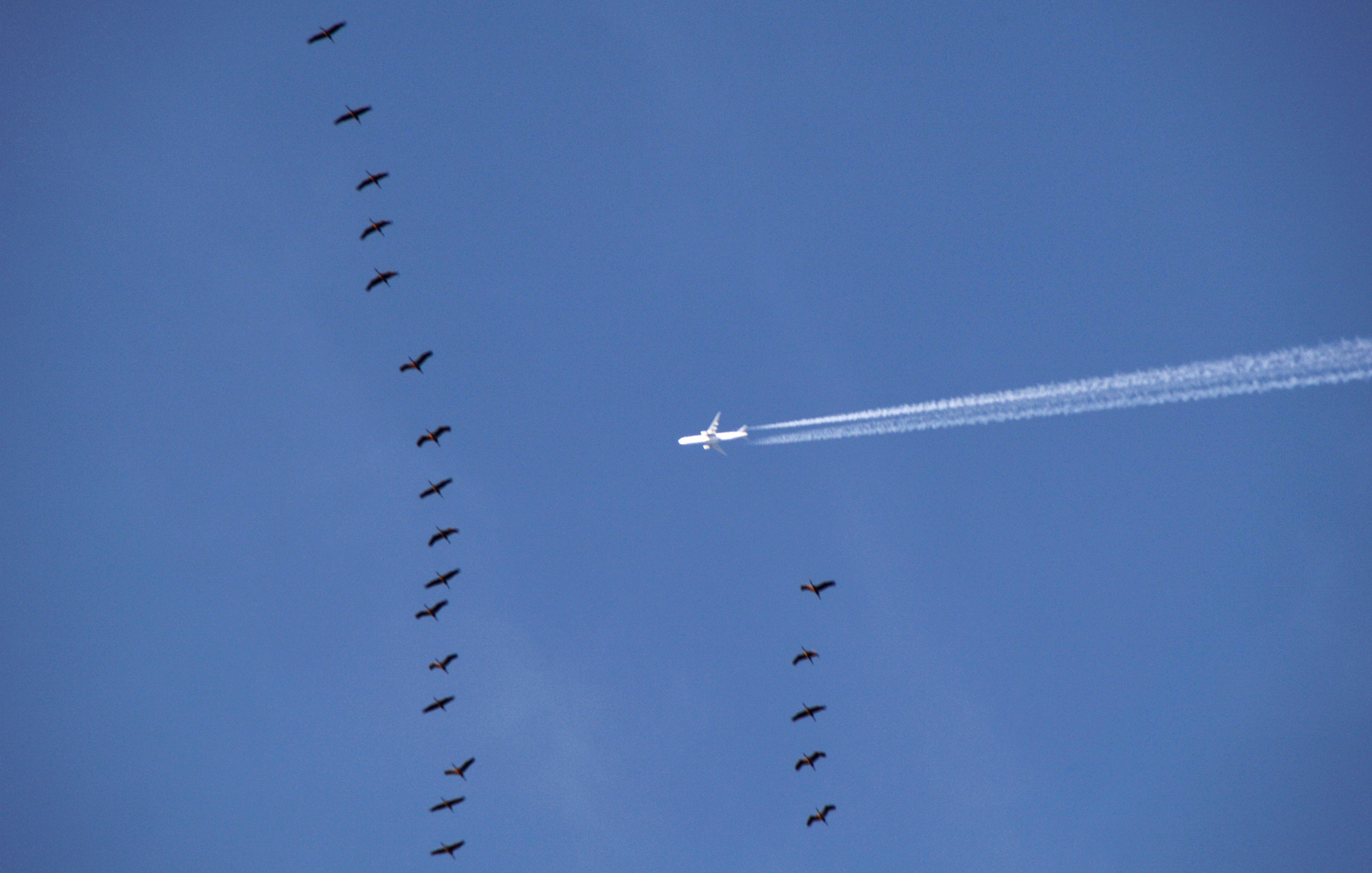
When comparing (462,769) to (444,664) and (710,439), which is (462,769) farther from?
(710,439)

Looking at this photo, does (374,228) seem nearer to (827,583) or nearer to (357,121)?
(357,121)

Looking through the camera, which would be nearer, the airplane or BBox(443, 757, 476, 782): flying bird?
BBox(443, 757, 476, 782): flying bird

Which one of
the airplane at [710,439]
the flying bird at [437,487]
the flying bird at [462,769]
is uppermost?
the airplane at [710,439]

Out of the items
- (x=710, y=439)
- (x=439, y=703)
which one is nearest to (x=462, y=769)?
(x=439, y=703)

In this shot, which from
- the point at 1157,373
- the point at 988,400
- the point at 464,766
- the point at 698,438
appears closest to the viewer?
the point at 1157,373

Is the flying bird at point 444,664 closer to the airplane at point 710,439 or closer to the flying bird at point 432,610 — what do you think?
the flying bird at point 432,610

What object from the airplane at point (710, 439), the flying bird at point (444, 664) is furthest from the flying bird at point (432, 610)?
the airplane at point (710, 439)

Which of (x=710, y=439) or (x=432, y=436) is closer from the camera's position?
(x=432, y=436)

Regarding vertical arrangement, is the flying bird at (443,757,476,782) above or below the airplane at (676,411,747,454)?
below

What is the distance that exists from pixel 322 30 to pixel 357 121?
6.99 meters

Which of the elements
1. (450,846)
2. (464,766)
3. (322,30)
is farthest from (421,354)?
A: (450,846)

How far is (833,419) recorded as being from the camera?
316 ft

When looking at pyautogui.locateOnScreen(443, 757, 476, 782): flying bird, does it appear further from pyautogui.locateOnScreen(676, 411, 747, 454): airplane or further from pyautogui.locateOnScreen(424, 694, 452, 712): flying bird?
pyautogui.locateOnScreen(676, 411, 747, 454): airplane

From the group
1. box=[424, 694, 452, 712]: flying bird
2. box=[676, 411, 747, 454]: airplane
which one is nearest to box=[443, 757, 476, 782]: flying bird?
box=[424, 694, 452, 712]: flying bird
